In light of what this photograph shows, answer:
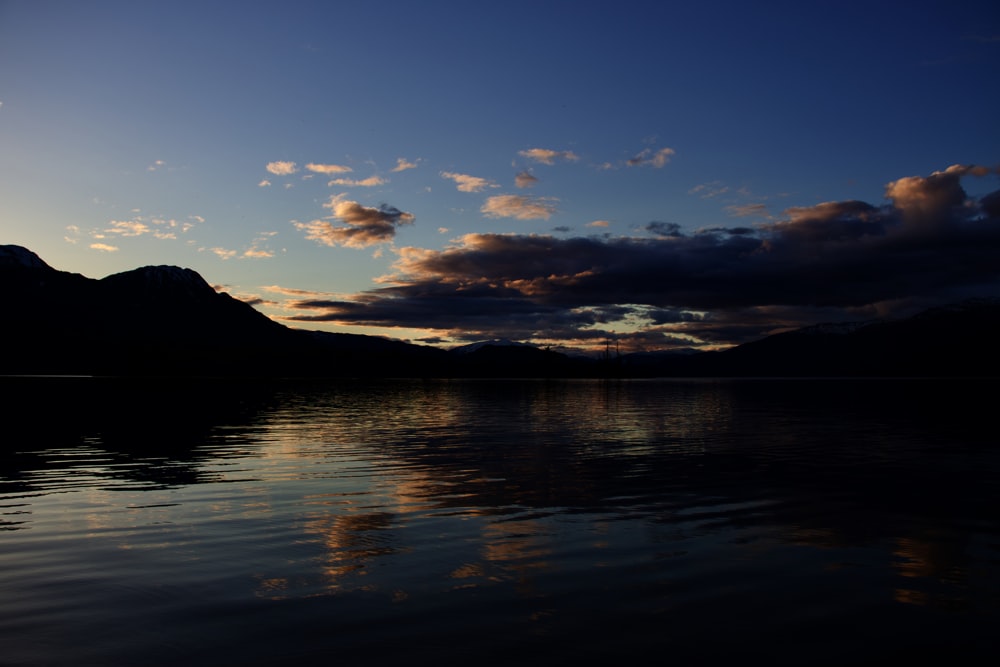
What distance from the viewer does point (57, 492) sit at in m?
24.4

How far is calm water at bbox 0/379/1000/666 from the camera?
410 inches

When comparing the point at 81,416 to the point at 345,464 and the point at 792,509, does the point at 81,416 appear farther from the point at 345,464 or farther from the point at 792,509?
the point at 792,509

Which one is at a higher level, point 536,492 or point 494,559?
point 494,559

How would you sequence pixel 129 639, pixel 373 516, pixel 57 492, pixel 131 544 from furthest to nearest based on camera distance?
pixel 57 492 < pixel 373 516 < pixel 131 544 < pixel 129 639

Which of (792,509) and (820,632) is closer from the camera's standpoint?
(820,632)

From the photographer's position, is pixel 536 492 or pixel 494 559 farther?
pixel 536 492

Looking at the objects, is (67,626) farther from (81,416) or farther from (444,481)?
(81,416)

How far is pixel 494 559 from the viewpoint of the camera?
15.3 meters

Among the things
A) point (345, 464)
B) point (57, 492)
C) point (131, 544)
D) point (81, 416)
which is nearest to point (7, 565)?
point (131, 544)

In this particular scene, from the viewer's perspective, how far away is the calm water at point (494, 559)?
10.4 metres

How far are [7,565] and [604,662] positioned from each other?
13.0m

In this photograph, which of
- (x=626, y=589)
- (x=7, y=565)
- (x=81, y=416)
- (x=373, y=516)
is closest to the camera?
(x=626, y=589)

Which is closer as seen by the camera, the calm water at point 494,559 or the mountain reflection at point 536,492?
the calm water at point 494,559

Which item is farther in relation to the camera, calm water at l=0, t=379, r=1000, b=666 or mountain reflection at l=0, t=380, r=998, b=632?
mountain reflection at l=0, t=380, r=998, b=632
